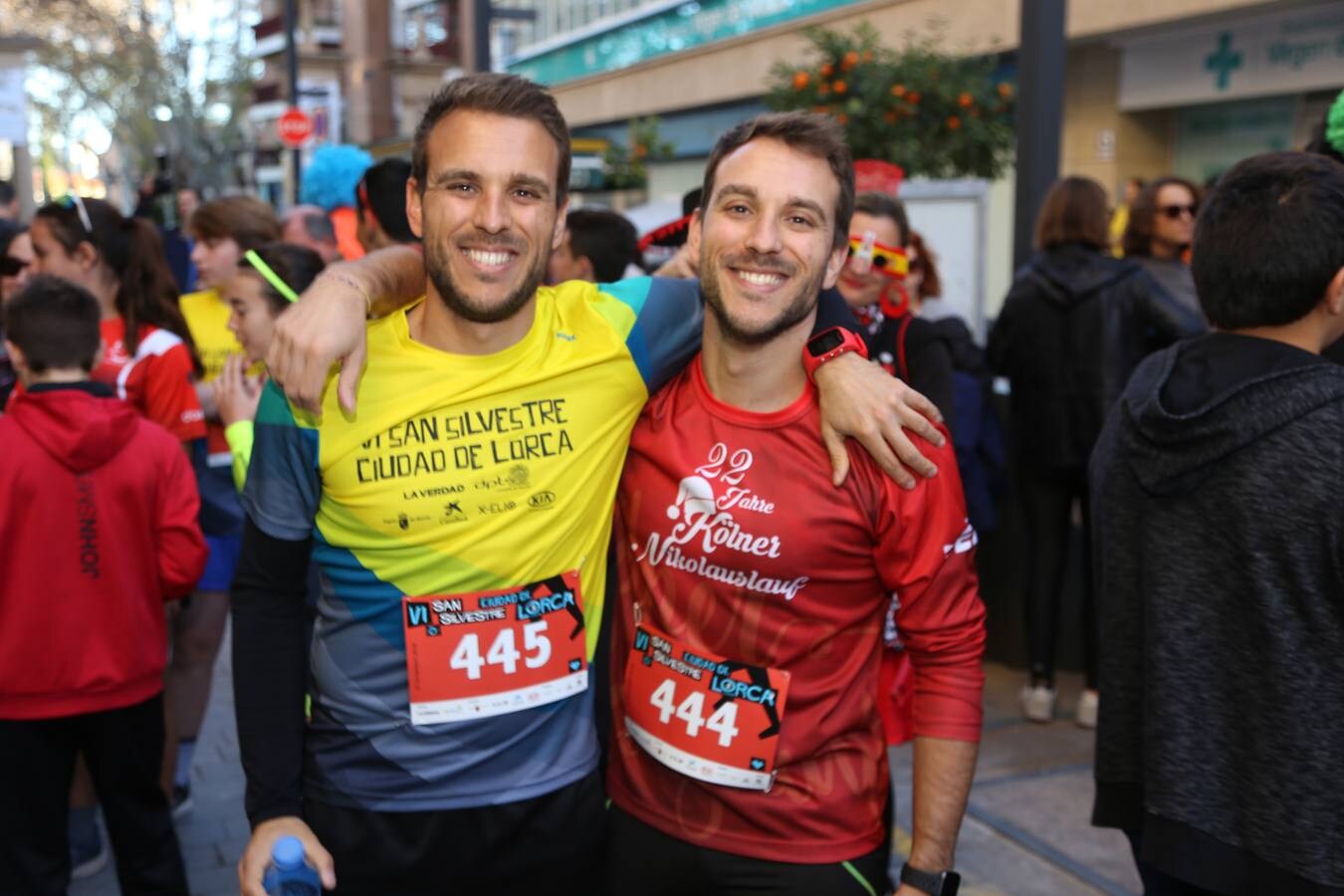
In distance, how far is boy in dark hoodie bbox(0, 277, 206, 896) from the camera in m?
3.29

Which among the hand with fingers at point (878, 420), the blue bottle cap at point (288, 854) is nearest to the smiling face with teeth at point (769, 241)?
the hand with fingers at point (878, 420)

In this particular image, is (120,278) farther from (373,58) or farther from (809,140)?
(373,58)

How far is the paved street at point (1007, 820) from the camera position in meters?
3.86

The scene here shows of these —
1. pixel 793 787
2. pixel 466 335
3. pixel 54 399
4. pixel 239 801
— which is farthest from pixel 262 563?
pixel 239 801

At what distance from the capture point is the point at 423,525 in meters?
2.16

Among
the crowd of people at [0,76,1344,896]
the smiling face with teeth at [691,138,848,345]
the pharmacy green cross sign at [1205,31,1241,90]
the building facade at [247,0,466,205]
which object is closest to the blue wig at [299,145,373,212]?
the crowd of people at [0,76,1344,896]

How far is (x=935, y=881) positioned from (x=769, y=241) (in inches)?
43.5

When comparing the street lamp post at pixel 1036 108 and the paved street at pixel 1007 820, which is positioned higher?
the street lamp post at pixel 1036 108

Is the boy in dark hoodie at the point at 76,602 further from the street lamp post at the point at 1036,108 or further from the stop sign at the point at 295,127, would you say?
the stop sign at the point at 295,127

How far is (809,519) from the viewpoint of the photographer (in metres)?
2.17

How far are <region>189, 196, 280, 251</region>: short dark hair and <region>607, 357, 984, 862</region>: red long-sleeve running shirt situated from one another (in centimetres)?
344

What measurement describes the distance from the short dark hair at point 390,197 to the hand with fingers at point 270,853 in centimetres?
252

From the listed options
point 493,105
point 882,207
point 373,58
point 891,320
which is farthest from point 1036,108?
point 373,58

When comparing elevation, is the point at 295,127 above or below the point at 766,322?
above
